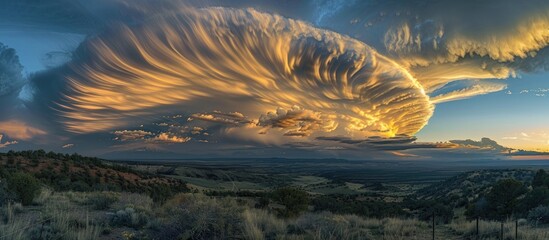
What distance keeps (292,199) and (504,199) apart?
12.2 m

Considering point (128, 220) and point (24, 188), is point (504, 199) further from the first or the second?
point (24, 188)

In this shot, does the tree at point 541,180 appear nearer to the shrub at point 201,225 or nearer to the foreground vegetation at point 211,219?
the foreground vegetation at point 211,219

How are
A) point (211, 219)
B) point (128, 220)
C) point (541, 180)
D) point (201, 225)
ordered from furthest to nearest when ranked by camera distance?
point (541, 180) < point (128, 220) < point (211, 219) < point (201, 225)

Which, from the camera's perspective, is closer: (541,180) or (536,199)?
(536,199)

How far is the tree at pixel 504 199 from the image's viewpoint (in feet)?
69.2

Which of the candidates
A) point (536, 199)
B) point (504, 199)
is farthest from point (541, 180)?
point (504, 199)

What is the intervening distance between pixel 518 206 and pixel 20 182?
26583mm

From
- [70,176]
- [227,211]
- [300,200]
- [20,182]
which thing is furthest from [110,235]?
[70,176]

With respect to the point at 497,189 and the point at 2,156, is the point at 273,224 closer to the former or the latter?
the point at 497,189

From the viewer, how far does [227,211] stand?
10648mm

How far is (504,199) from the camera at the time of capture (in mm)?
21938

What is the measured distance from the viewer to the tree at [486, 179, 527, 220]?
21.1m

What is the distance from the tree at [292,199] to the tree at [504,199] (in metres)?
11.0

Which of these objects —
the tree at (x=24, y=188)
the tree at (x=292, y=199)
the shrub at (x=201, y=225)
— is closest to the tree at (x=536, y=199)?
the tree at (x=292, y=199)
